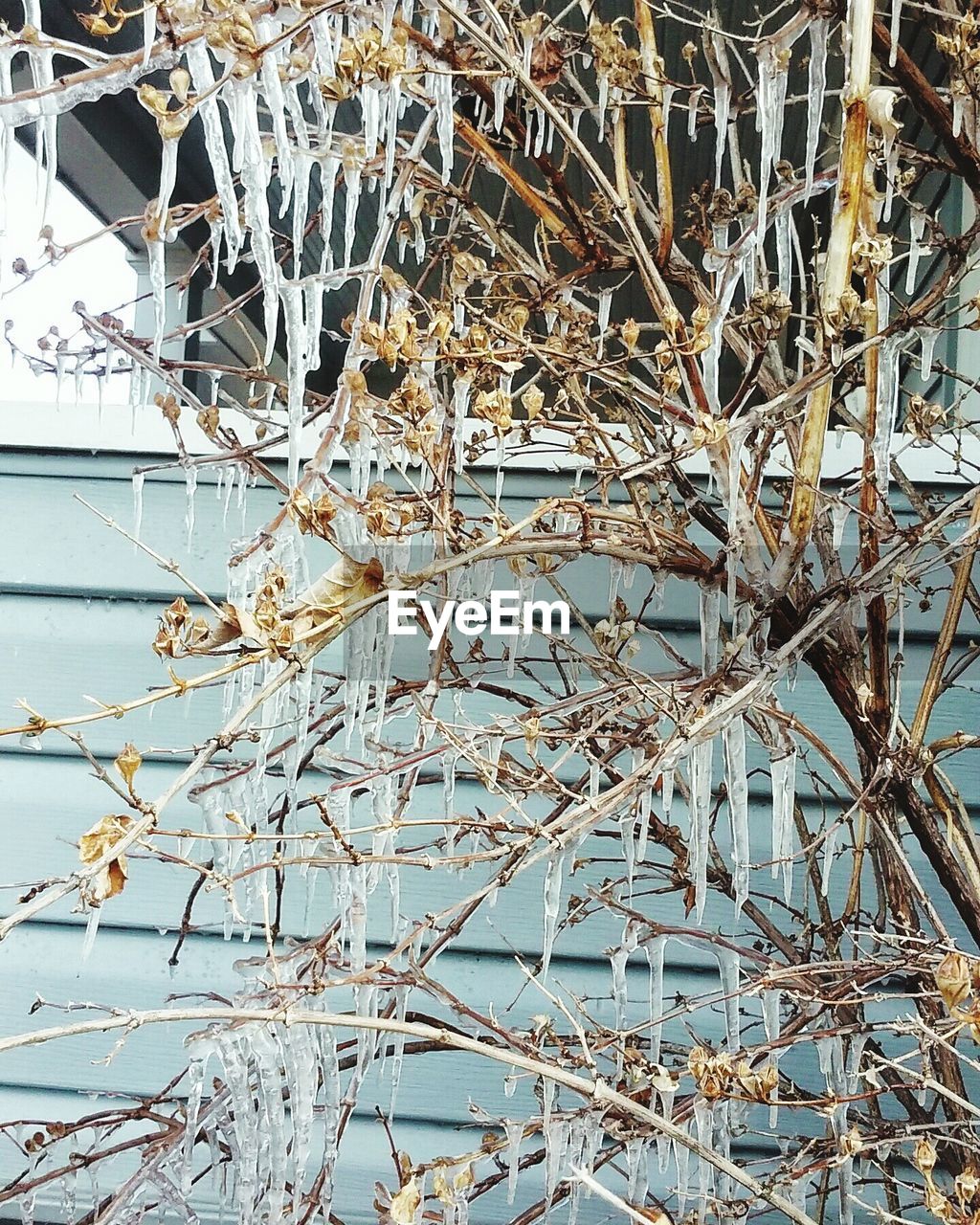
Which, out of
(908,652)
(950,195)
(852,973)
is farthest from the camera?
(950,195)

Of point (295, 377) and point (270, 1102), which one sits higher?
point (295, 377)

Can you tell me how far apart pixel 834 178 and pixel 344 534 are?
59 centimetres

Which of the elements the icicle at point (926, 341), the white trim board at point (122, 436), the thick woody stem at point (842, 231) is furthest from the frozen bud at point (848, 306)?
the white trim board at point (122, 436)

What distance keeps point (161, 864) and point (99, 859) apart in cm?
146

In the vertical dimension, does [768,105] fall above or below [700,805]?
above

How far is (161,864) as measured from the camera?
199 centimetres

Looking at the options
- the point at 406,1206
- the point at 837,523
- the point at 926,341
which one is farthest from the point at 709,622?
the point at 406,1206

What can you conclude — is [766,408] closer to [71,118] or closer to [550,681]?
[550,681]

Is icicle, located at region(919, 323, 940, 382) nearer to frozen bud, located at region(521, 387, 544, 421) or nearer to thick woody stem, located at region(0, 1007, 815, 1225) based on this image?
frozen bud, located at region(521, 387, 544, 421)

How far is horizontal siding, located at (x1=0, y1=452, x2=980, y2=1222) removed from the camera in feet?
6.28

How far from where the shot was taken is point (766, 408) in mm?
839

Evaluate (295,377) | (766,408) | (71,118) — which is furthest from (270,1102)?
(71,118)

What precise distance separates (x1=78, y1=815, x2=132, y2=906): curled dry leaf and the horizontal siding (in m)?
1.25

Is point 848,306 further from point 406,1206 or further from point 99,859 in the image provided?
point 406,1206
